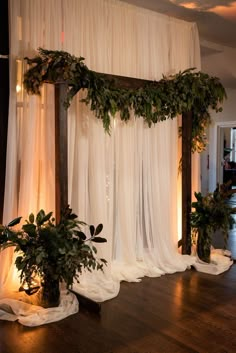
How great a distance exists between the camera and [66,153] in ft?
10.7

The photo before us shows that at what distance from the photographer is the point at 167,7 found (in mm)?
4012

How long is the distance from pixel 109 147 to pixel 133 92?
1.91 ft

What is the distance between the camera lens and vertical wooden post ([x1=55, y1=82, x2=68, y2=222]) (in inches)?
126

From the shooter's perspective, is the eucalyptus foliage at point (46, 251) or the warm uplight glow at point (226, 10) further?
the warm uplight glow at point (226, 10)

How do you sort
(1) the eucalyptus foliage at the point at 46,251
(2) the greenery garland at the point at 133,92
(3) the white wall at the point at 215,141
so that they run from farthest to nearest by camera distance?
(3) the white wall at the point at 215,141, (2) the greenery garland at the point at 133,92, (1) the eucalyptus foliage at the point at 46,251

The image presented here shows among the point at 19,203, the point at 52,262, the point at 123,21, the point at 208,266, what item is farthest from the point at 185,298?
the point at 123,21

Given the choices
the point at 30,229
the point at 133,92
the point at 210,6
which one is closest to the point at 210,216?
the point at 133,92

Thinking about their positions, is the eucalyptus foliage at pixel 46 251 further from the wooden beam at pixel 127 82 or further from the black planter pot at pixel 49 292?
the wooden beam at pixel 127 82

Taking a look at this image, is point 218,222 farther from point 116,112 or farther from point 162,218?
point 116,112

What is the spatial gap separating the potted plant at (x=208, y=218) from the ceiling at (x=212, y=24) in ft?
6.56

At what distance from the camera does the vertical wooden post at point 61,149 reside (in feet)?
10.5

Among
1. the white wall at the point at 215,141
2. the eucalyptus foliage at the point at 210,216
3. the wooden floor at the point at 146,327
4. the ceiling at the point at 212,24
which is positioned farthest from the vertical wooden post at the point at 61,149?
the white wall at the point at 215,141

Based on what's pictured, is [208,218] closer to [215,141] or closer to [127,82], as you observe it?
[127,82]

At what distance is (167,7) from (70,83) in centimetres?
160
